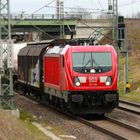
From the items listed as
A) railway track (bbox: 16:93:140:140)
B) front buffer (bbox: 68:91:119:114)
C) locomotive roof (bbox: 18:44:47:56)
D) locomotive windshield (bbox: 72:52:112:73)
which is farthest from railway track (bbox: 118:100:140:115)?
locomotive roof (bbox: 18:44:47:56)

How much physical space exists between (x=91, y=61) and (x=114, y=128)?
10.8 feet

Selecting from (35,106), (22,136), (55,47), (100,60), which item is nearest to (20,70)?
(35,106)

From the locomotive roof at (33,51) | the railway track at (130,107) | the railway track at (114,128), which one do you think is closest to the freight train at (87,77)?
the railway track at (114,128)

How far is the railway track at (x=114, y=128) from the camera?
15680 mm

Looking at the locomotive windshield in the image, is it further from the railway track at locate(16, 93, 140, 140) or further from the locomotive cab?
the railway track at locate(16, 93, 140, 140)

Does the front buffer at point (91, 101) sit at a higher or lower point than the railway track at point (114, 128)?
higher

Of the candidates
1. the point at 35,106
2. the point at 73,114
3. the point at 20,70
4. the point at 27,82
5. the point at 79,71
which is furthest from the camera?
the point at 20,70

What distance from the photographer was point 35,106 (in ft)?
86.6

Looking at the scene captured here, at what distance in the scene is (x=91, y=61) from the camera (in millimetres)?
20078

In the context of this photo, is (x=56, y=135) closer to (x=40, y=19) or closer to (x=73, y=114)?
(x=73, y=114)

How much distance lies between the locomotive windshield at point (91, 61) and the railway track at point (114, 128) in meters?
1.90

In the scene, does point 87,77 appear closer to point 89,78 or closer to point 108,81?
point 89,78

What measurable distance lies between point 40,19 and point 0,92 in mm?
53140

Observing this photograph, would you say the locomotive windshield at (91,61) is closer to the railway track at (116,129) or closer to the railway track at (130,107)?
the railway track at (116,129)
